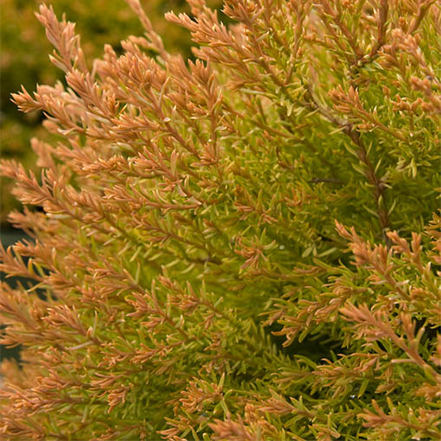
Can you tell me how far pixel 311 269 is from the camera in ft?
5.04

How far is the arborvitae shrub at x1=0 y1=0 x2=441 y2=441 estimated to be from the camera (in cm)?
139

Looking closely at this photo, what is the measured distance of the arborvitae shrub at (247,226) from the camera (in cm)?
→ 139

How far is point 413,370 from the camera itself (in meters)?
1.43

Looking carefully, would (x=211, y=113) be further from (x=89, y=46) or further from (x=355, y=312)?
(x=89, y=46)

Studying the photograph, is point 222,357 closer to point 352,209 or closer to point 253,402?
point 253,402

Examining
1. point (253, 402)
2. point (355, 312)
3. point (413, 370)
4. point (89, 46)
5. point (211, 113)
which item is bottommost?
point (413, 370)

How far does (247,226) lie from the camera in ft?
5.48

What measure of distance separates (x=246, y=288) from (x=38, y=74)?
5250 millimetres

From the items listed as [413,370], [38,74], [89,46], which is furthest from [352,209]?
[38,74]

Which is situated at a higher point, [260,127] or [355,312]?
[260,127]

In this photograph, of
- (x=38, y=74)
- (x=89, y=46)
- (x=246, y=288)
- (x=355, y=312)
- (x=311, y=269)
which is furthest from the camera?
(x=38, y=74)

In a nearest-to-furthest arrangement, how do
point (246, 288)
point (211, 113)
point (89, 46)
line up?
point (211, 113)
point (246, 288)
point (89, 46)

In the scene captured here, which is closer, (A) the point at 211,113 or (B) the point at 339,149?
(A) the point at 211,113

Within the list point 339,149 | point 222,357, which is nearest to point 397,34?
point 339,149
